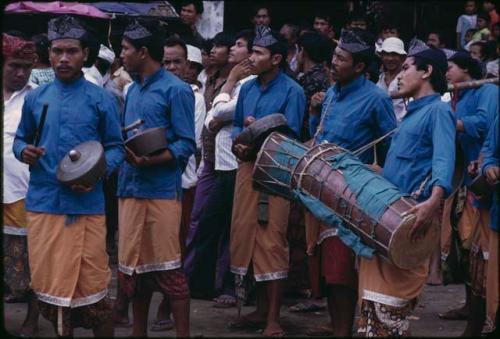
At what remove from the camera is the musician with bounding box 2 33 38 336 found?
25.0 ft

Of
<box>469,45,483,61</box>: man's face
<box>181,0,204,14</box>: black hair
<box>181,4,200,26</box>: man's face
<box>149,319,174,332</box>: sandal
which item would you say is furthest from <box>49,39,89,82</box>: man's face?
<box>181,0,204,14</box>: black hair

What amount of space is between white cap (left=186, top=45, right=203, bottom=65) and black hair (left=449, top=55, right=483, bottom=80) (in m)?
2.17

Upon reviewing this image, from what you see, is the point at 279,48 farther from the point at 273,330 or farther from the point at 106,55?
the point at 106,55

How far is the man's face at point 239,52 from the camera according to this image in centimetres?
881

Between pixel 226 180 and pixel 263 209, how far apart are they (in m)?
0.84

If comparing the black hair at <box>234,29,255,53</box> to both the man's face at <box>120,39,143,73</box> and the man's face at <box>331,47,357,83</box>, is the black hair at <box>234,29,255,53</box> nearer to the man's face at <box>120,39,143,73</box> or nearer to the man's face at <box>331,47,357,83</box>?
the man's face at <box>331,47,357,83</box>

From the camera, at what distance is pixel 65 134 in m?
6.59

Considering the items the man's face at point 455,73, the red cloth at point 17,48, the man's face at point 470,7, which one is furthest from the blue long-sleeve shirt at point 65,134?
the man's face at point 470,7

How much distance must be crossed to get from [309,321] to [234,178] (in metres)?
1.26

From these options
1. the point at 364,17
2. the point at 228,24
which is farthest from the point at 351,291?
the point at 228,24

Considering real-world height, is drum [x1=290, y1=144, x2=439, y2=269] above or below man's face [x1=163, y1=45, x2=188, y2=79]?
below

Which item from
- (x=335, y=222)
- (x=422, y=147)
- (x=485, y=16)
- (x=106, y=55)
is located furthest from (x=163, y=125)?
(x=485, y=16)

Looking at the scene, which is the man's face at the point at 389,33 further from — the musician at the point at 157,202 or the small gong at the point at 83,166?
the small gong at the point at 83,166

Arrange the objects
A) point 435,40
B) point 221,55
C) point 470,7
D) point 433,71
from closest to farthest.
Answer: point 433,71, point 221,55, point 435,40, point 470,7
